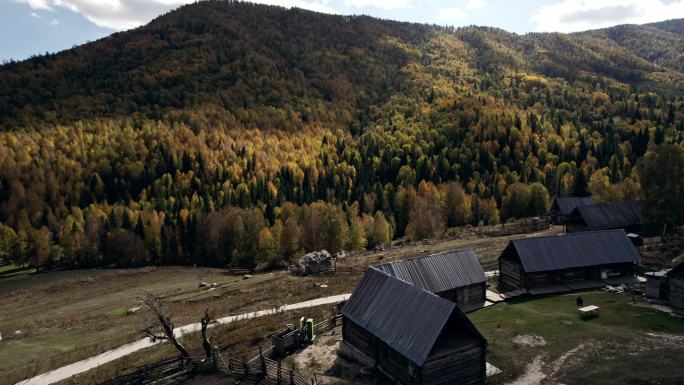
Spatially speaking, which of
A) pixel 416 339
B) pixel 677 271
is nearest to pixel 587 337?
pixel 677 271

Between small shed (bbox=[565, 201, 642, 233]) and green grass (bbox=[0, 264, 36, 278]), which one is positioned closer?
small shed (bbox=[565, 201, 642, 233])

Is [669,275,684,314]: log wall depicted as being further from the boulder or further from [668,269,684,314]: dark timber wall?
the boulder

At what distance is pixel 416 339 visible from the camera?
28.3 m

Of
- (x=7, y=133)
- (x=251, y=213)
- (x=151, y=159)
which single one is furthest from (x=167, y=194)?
(x=7, y=133)

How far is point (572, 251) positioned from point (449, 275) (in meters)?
15.5

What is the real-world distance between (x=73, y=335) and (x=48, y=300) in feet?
101

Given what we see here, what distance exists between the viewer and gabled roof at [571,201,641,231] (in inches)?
2589

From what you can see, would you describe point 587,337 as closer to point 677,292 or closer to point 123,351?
point 677,292

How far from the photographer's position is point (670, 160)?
61375 millimetres

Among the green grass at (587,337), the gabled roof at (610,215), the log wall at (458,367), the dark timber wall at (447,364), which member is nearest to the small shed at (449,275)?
the green grass at (587,337)

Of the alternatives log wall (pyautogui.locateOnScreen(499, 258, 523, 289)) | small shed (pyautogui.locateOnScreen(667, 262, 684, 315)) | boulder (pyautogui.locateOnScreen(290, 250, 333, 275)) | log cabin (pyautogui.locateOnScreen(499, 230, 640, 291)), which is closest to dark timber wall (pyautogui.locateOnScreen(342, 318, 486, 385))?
log cabin (pyautogui.locateOnScreen(499, 230, 640, 291))

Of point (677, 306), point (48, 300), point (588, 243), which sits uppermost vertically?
point (588, 243)

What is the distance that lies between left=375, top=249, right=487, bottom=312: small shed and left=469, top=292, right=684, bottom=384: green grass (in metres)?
2.02

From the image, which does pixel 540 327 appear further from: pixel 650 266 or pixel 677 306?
pixel 650 266
